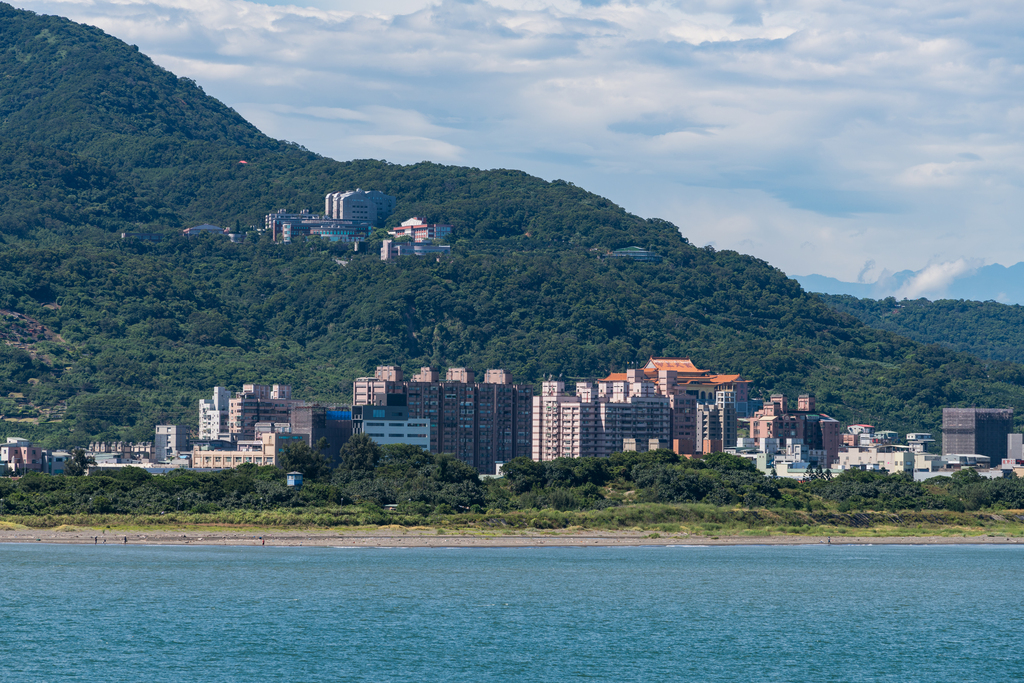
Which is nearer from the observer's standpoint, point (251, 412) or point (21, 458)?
point (21, 458)

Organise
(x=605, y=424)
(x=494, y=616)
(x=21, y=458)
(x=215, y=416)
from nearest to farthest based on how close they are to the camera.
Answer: (x=494, y=616)
(x=21, y=458)
(x=605, y=424)
(x=215, y=416)

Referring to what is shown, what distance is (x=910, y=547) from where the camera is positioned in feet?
368

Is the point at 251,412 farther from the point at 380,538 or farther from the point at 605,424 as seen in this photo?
the point at 380,538

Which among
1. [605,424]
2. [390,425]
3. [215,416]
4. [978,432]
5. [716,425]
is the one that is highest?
[215,416]

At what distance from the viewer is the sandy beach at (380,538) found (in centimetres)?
10025

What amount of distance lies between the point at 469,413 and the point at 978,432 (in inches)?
2922

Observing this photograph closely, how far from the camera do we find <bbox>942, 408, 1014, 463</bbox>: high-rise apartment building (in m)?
192

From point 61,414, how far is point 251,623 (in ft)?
434

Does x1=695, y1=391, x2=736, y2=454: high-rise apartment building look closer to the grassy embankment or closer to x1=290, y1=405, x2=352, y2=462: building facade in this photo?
x1=290, y1=405, x2=352, y2=462: building facade

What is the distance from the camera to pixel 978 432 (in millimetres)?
191750

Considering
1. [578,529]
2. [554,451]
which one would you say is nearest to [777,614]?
[578,529]

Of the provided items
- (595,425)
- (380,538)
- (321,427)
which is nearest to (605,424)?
(595,425)

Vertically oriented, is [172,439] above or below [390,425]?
below

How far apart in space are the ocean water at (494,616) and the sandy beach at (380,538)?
1.50m
